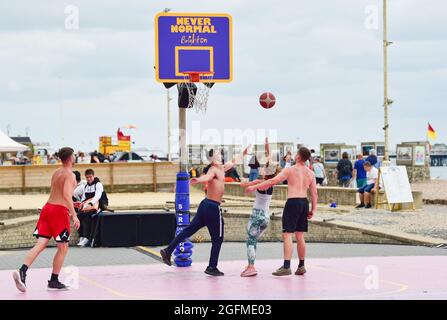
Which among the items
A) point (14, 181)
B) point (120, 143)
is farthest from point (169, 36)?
point (120, 143)

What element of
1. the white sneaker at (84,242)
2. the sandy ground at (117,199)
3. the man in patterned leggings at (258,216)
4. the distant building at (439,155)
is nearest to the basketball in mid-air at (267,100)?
the sandy ground at (117,199)

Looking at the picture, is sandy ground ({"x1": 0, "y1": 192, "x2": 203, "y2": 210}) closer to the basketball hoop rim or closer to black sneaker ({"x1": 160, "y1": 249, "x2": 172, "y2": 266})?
the basketball hoop rim

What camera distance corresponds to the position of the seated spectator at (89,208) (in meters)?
17.9

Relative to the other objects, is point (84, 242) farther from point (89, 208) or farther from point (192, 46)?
point (192, 46)

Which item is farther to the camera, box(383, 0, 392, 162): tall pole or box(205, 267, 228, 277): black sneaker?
box(383, 0, 392, 162): tall pole

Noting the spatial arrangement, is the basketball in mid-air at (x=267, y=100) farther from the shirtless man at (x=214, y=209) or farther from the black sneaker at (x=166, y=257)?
the black sneaker at (x=166, y=257)

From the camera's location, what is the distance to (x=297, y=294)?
36.1ft

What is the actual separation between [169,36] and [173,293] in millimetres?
4719

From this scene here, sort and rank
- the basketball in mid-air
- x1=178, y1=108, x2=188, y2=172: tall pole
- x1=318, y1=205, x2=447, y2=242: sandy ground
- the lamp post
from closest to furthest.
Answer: x1=178, y1=108, x2=188, y2=172: tall pole
x1=318, y1=205, x2=447, y2=242: sandy ground
the basketball in mid-air
the lamp post

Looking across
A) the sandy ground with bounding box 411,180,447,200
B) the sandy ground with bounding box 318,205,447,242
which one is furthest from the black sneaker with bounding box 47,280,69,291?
the sandy ground with bounding box 411,180,447,200

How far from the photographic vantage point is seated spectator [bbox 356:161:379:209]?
2578 centimetres

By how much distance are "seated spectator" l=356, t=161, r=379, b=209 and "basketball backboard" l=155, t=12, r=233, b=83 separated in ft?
39.8

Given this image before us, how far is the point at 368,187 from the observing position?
1015 inches
